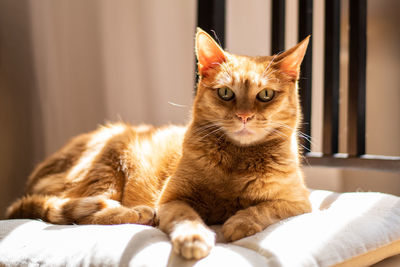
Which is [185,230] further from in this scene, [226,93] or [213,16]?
[213,16]

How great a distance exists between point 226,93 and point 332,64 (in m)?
0.92

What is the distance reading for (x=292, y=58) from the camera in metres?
1.37

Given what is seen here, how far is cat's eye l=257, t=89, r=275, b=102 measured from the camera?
4.26 feet

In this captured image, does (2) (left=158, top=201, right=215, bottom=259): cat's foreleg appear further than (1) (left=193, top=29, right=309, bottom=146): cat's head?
No

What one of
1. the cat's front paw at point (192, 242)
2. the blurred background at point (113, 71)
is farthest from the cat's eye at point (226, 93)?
the blurred background at point (113, 71)

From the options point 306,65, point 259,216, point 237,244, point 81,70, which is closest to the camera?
point 237,244

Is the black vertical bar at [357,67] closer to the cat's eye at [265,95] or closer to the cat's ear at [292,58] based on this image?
the cat's ear at [292,58]

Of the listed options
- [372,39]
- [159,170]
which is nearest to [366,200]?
[159,170]

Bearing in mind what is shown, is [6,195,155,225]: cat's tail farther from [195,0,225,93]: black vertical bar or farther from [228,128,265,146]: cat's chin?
[195,0,225,93]: black vertical bar

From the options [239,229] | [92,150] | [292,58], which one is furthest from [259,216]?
[92,150]

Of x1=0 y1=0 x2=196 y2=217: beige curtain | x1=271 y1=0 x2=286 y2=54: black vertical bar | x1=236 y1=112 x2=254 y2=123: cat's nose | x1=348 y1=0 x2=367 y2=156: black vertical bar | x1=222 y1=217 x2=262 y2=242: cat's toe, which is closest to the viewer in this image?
x1=222 y1=217 x2=262 y2=242: cat's toe

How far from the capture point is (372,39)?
2855 millimetres

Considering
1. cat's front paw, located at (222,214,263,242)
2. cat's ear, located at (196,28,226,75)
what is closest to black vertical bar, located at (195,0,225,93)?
cat's ear, located at (196,28,226,75)

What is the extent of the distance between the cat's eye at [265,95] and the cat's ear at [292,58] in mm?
130
